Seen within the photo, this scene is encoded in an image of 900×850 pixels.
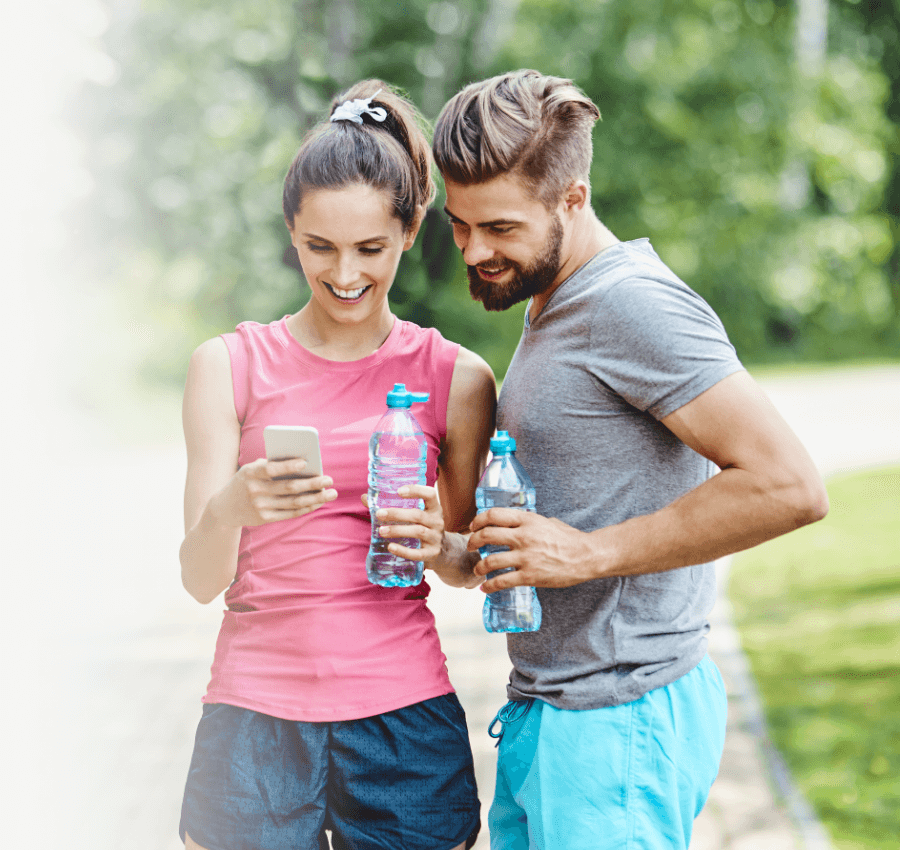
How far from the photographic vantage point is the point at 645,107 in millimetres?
20156

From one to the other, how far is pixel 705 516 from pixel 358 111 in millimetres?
1265

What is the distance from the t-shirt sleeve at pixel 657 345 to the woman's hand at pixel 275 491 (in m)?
0.67

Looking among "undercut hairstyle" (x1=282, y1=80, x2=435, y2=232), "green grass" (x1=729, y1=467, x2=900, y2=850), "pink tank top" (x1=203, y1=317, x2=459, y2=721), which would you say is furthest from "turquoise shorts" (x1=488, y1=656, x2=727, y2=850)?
"green grass" (x1=729, y1=467, x2=900, y2=850)

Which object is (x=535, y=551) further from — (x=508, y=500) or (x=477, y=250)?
(x=477, y=250)

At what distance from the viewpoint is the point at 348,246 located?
7.79 ft

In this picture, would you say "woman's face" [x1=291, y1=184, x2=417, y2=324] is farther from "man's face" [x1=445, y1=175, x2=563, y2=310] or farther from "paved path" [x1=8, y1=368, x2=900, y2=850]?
"paved path" [x1=8, y1=368, x2=900, y2=850]

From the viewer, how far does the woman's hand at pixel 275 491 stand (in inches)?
83.2

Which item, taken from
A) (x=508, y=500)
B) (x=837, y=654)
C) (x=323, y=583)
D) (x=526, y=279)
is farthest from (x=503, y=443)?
(x=837, y=654)

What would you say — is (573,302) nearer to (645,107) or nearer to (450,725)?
(450,725)

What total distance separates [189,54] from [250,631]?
19151mm

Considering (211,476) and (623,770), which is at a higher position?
(211,476)

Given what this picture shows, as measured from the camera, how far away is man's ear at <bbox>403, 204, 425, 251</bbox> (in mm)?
2539

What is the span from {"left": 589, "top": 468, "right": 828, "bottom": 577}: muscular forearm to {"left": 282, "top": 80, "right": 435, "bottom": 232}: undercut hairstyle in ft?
3.07

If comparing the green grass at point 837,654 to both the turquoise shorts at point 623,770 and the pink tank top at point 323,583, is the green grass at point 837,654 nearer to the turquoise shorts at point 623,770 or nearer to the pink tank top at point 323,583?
the turquoise shorts at point 623,770
